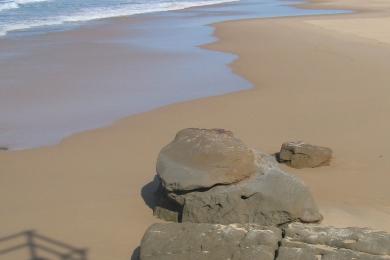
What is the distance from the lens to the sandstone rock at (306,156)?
7922mm

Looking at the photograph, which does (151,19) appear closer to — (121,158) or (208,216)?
(121,158)

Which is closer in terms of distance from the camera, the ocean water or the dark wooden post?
the dark wooden post

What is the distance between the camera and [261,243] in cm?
496

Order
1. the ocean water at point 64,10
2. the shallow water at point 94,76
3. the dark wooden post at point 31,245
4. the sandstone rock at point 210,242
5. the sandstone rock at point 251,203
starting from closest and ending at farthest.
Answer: the sandstone rock at point 210,242 < the dark wooden post at point 31,245 < the sandstone rock at point 251,203 < the shallow water at point 94,76 < the ocean water at point 64,10

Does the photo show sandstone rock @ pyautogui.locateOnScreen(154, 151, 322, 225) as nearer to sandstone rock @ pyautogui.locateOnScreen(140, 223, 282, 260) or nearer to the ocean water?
sandstone rock @ pyautogui.locateOnScreen(140, 223, 282, 260)

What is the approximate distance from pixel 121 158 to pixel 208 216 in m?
2.76

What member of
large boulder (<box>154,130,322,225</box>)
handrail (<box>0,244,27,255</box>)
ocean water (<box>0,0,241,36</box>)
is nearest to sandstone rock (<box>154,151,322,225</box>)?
large boulder (<box>154,130,322,225</box>)

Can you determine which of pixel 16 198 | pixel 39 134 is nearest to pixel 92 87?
pixel 39 134

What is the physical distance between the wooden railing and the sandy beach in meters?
0.11

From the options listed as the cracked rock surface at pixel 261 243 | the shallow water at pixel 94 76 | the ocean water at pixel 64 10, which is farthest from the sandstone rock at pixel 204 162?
the ocean water at pixel 64 10

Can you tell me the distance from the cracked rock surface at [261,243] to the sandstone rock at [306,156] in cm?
280

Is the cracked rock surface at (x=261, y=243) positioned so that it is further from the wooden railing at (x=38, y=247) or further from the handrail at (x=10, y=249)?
the handrail at (x=10, y=249)

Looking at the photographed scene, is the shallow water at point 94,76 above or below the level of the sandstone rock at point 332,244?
below

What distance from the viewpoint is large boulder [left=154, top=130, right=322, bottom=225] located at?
5984 millimetres
